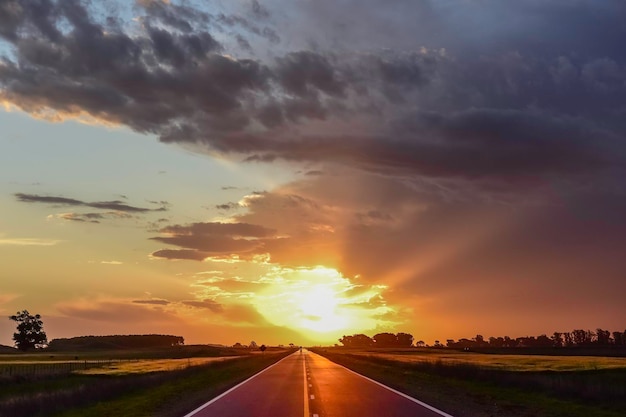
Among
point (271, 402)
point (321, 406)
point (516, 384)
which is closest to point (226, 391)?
point (271, 402)

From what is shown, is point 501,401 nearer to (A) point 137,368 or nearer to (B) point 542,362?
(B) point 542,362

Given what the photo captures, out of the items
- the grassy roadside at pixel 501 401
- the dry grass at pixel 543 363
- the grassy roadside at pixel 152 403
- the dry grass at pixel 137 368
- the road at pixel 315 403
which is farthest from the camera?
the dry grass at pixel 137 368

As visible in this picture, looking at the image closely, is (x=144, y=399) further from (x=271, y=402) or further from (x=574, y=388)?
(x=574, y=388)

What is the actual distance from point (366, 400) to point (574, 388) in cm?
1201

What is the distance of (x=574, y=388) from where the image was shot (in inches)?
1272

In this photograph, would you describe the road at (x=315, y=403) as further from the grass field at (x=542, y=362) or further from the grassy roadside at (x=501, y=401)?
the grass field at (x=542, y=362)

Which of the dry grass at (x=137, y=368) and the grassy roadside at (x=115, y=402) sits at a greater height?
the dry grass at (x=137, y=368)

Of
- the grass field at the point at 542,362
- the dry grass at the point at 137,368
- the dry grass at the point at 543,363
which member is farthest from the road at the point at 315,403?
the grass field at the point at 542,362

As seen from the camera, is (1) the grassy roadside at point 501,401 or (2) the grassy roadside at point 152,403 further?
(1) the grassy roadside at point 501,401

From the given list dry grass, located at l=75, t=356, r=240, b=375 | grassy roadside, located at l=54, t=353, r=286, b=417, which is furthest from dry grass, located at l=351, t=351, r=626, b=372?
grassy roadside, located at l=54, t=353, r=286, b=417

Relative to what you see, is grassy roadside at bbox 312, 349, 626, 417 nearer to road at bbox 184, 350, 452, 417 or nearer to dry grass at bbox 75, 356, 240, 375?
road at bbox 184, 350, 452, 417

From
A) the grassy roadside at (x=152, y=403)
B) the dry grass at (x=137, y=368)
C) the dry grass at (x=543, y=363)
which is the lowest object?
the grassy roadside at (x=152, y=403)

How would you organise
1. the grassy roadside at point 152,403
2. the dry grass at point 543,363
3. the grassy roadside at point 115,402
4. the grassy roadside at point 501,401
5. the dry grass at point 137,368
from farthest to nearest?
the dry grass at point 137,368
the dry grass at point 543,363
the grassy roadside at point 115,402
the grassy roadside at point 501,401
the grassy roadside at point 152,403

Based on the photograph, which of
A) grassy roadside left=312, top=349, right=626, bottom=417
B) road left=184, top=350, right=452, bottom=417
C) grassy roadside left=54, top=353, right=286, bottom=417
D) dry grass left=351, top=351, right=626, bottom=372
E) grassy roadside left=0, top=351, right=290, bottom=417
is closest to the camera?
road left=184, top=350, right=452, bottom=417
